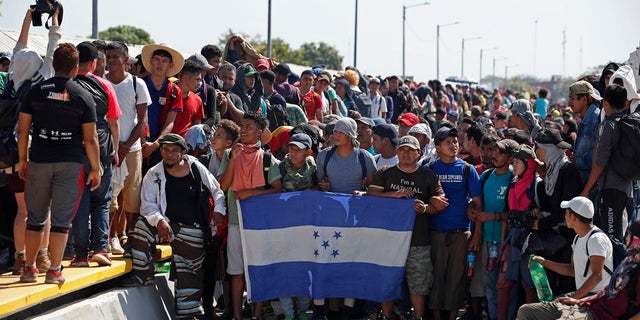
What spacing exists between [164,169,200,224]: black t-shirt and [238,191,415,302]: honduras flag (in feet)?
2.03

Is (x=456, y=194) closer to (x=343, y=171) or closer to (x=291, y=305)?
(x=343, y=171)

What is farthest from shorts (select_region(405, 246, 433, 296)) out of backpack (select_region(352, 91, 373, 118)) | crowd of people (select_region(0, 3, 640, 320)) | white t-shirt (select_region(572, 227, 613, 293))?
backpack (select_region(352, 91, 373, 118))

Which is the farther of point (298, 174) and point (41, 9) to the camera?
point (298, 174)

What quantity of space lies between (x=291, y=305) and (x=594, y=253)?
3224mm

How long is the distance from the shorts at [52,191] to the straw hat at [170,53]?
2596 mm

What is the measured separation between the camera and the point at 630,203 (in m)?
9.87

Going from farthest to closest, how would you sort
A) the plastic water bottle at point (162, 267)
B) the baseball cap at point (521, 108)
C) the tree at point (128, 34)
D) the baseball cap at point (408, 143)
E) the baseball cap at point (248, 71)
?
the tree at point (128, 34)
the baseball cap at point (521, 108)
the baseball cap at point (248, 71)
the plastic water bottle at point (162, 267)
the baseball cap at point (408, 143)

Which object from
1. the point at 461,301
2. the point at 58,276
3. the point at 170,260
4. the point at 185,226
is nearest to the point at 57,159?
the point at 58,276

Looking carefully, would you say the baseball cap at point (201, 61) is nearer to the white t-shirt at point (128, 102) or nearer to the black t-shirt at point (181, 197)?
the white t-shirt at point (128, 102)

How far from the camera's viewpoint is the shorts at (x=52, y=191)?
8164 millimetres

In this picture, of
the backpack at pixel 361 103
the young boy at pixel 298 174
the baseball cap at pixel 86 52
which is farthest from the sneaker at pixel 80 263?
the backpack at pixel 361 103

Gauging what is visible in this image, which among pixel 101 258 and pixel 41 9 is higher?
pixel 41 9

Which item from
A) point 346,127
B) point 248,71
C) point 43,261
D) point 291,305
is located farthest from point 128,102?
point 248,71

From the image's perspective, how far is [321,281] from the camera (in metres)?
10.0
